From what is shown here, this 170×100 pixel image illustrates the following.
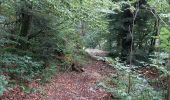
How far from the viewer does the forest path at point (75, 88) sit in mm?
11688

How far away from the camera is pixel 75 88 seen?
44.2ft

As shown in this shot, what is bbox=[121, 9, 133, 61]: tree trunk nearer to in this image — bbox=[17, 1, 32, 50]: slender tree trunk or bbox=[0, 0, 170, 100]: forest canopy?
bbox=[0, 0, 170, 100]: forest canopy

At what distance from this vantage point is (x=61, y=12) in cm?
1310

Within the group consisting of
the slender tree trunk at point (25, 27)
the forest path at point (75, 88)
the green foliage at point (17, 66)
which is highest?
the slender tree trunk at point (25, 27)

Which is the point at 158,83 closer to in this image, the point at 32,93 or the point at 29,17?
the point at 32,93

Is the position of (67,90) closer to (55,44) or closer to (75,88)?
(75,88)

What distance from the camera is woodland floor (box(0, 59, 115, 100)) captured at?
1036 centimetres

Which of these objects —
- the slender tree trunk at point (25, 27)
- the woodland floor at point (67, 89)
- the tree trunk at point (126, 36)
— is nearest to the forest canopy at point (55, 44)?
the slender tree trunk at point (25, 27)

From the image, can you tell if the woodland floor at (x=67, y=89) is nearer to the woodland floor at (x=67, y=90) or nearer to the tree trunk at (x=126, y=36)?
the woodland floor at (x=67, y=90)

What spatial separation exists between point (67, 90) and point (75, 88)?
82 cm

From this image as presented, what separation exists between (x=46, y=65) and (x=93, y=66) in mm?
6564

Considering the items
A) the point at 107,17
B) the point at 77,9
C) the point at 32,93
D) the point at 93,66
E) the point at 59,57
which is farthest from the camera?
the point at 107,17

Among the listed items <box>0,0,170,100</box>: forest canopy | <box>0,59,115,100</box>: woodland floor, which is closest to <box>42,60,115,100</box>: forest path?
<box>0,59,115,100</box>: woodland floor

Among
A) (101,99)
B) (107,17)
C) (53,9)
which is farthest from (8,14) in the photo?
(107,17)
